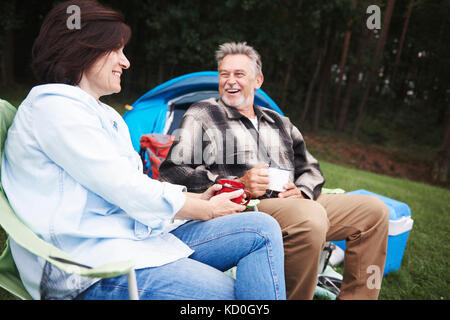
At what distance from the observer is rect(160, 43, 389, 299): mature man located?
1581 millimetres

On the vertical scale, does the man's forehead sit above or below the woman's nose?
above

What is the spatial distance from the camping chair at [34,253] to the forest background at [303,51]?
27.8ft

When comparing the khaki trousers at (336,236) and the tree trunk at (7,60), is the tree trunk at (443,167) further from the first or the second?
the tree trunk at (7,60)

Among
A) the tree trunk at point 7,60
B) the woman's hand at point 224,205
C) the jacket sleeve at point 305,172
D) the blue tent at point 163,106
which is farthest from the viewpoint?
the tree trunk at point 7,60

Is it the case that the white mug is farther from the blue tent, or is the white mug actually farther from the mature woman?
the blue tent

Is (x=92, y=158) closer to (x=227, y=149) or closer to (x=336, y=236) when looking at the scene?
(x=227, y=149)

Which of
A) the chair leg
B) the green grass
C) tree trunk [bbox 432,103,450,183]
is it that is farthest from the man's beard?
tree trunk [bbox 432,103,450,183]

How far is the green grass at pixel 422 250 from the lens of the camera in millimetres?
2438

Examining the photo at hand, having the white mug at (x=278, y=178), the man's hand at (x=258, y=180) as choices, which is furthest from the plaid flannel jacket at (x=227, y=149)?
the white mug at (x=278, y=178)

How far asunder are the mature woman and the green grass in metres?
1.71

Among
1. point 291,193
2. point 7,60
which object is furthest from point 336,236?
point 7,60

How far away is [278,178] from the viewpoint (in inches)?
66.6

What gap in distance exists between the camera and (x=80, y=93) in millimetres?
1070
